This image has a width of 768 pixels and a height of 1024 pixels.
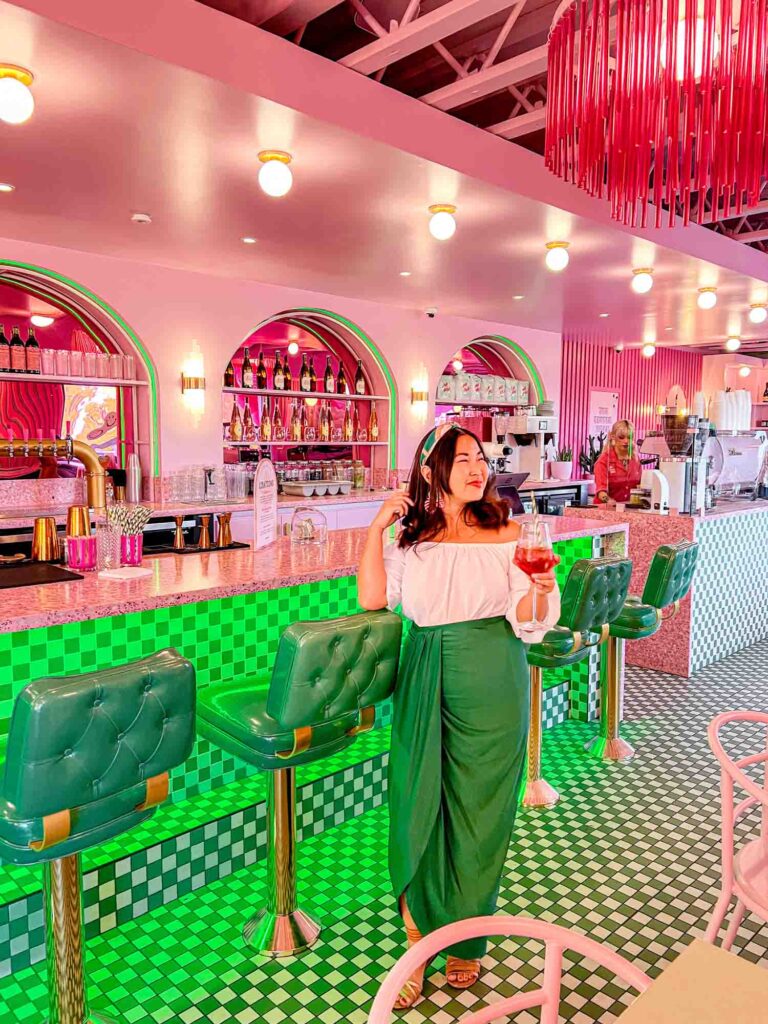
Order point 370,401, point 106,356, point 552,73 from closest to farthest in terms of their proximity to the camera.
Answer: point 552,73 < point 106,356 < point 370,401

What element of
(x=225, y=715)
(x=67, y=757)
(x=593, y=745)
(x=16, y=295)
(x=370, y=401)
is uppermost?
(x=16, y=295)

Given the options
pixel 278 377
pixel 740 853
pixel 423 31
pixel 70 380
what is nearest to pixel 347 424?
pixel 278 377

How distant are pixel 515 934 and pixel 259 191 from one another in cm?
385

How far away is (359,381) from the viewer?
310 inches

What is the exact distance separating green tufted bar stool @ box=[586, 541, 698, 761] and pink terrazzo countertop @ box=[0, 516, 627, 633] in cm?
149

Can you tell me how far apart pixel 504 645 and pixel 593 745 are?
2.09 m

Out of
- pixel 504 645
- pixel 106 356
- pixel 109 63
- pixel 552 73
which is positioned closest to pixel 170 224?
pixel 106 356

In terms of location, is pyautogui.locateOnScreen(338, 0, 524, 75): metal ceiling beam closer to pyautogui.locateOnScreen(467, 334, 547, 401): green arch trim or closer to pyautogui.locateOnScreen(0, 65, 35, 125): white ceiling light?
pyautogui.locateOnScreen(0, 65, 35, 125): white ceiling light

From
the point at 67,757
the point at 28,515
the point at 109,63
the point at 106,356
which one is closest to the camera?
the point at 67,757

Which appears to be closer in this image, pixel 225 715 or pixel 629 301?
pixel 225 715

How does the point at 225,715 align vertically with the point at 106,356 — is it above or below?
below

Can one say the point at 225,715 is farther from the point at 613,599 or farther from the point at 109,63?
the point at 109,63

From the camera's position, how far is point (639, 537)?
534cm

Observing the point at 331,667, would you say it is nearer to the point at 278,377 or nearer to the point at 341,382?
the point at 278,377
